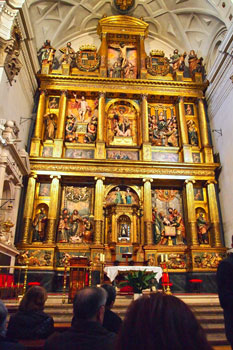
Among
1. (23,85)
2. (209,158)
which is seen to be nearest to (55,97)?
(23,85)

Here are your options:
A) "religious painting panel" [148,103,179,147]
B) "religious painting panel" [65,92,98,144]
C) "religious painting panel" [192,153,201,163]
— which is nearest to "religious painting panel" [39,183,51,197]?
"religious painting panel" [65,92,98,144]

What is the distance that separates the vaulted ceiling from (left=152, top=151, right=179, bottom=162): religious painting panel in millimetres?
6021

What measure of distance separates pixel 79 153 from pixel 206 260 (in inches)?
291

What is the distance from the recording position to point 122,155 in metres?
14.3

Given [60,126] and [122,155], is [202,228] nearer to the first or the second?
[122,155]

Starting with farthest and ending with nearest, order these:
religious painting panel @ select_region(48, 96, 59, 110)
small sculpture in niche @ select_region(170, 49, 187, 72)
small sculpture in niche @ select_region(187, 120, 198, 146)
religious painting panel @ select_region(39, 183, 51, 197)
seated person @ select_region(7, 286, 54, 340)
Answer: small sculpture in niche @ select_region(170, 49, 187, 72) < religious painting panel @ select_region(48, 96, 59, 110) < small sculpture in niche @ select_region(187, 120, 198, 146) < religious painting panel @ select_region(39, 183, 51, 197) < seated person @ select_region(7, 286, 54, 340)

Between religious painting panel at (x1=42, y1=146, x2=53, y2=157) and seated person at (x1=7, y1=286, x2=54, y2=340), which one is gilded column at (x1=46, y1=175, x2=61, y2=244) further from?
seated person at (x1=7, y1=286, x2=54, y2=340)

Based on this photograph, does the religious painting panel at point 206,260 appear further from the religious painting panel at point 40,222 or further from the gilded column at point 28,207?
the gilded column at point 28,207

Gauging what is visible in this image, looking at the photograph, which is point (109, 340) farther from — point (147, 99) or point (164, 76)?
point (164, 76)

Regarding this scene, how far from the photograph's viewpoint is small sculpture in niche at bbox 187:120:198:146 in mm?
15095

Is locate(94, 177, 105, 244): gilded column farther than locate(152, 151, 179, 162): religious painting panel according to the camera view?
No

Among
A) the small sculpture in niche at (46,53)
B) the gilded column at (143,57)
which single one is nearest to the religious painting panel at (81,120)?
the small sculpture in niche at (46,53)

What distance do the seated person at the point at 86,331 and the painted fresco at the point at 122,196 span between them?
11.2m

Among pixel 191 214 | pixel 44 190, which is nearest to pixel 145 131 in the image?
pixel 191 214
